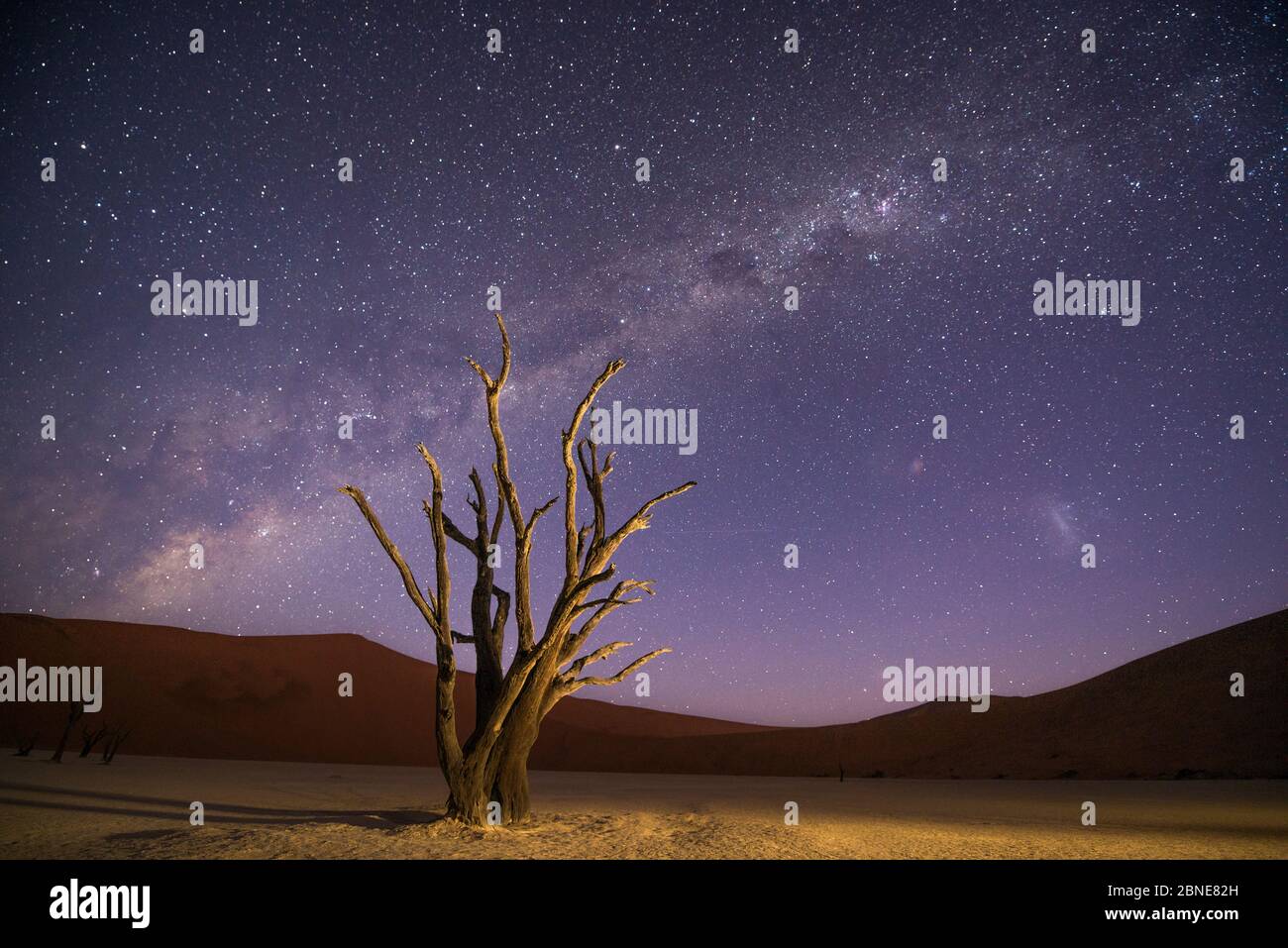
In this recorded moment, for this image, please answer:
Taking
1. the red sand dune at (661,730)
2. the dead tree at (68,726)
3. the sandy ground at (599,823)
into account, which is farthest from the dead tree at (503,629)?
the red sand dune at (661,730)

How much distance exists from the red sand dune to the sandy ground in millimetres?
17682

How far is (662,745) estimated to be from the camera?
53719mm

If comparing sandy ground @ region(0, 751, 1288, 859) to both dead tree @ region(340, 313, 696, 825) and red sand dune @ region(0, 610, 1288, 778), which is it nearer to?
dead tree @ region(340, 313, 696, 825)

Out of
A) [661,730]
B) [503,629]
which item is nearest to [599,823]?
[503,629]

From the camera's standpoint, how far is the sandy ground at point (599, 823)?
35.8 ft

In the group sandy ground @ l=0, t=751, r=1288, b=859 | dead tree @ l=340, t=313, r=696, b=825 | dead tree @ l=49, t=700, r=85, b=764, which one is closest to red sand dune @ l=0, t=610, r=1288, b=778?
sandy ground @ l=0, t=751, r=1288, b=859

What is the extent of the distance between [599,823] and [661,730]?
5695 cm

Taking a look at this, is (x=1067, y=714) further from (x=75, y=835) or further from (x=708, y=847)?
(x=75, y=835)

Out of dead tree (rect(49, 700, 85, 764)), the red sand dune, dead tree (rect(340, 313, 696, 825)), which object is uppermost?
dead tree (rect(340, 313, 696, 825))

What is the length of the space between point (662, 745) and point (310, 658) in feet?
95.0

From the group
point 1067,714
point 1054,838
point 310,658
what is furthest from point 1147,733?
point 310,658

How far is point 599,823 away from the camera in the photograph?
1356 centimetres

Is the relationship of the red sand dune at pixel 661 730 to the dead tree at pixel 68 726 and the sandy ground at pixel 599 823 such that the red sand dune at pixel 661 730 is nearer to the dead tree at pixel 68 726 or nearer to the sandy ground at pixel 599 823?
the sandy ground at pixel 599 823

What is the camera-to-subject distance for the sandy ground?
10.9m
